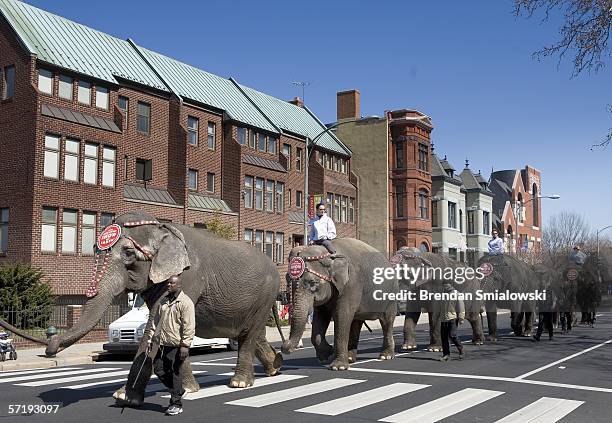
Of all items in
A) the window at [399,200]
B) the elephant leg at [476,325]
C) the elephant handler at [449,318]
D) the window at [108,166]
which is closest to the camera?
the elephant handler at [449,318]

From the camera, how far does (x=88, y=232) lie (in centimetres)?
2892

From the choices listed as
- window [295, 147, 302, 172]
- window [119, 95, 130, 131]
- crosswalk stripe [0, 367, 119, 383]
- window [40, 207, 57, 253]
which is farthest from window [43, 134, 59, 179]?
window [295, 147, 302, 172]

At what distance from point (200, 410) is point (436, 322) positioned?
8.72 meters

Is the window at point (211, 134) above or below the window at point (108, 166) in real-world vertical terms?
above

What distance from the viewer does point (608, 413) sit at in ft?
28.8

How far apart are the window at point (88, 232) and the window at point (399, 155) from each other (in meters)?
27.5

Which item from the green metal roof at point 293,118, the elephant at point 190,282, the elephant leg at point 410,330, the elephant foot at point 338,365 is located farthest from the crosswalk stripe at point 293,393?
the green metal roof at point 293,118

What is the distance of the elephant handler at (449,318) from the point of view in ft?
45.0

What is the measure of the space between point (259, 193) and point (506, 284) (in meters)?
22.8

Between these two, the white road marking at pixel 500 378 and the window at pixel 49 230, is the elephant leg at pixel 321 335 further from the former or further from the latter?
the window at pixel 49 230

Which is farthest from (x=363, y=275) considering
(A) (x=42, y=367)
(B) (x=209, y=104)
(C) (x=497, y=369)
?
(B) (x=209, y=104)

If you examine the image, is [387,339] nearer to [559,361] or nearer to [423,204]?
[559,361]

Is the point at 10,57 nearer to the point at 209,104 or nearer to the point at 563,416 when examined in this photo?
the point at 209,104

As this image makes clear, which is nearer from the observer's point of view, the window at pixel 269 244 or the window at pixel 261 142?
the window at pixel 269 244
